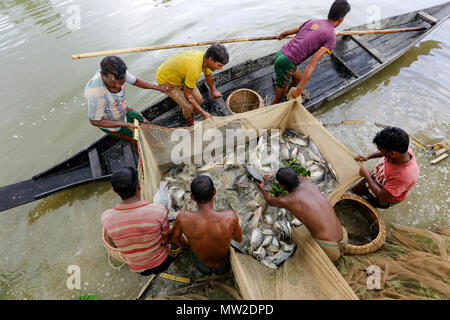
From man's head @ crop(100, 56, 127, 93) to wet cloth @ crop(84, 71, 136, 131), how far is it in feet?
0.37

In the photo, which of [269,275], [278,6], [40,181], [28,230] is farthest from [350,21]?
[28,230]

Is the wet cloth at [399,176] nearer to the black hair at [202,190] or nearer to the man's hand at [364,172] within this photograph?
the man's hand at [364,172]

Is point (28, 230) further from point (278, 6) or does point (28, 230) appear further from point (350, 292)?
point (278, 6)

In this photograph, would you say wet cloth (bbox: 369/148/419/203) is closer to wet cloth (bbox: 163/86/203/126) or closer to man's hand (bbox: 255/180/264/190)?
man's hand (bbox: 255/180/264/190)

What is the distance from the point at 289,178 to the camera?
2283 mm

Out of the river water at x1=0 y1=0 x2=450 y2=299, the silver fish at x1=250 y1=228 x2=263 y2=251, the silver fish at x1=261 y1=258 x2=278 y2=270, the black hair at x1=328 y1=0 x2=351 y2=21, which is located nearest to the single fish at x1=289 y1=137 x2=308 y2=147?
the silver fish at x1=250 y1=228 x2=263 y2=251

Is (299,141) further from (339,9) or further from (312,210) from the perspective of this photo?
(339,9)

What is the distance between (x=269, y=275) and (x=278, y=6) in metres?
9.47

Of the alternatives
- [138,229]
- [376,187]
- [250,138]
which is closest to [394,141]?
[376,187]

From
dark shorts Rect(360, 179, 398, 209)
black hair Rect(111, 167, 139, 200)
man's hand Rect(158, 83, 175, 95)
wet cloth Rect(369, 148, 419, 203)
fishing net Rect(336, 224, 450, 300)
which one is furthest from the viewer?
Answer: man's hand Rect(158, 83, 175, 95)

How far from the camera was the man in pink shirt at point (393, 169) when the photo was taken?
2.30 metres

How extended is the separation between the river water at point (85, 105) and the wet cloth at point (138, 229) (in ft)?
3.76

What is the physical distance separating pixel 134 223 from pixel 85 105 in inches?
185

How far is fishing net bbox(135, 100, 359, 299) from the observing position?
83.9 inches
